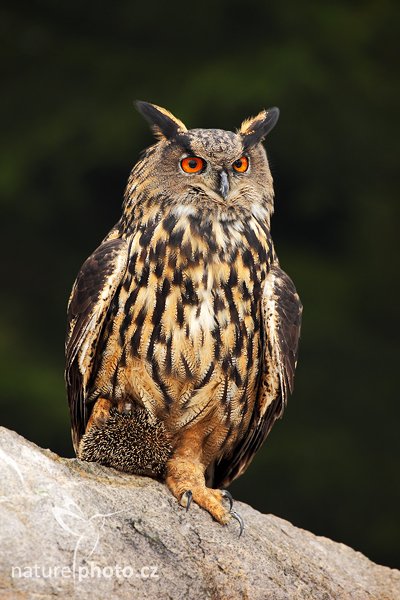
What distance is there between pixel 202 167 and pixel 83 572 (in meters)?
1.23

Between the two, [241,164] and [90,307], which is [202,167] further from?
[90,307]

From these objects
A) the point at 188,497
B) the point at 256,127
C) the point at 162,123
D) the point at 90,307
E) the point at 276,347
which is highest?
the point at 256,127

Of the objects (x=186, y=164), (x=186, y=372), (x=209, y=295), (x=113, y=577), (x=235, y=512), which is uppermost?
(x=186, y=164)

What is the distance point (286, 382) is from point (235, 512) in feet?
1.42

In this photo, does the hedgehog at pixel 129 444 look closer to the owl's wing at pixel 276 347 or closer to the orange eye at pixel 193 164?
the owl's wing at pixel 276 347

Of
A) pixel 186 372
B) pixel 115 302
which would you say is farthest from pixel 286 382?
pixel 115 302

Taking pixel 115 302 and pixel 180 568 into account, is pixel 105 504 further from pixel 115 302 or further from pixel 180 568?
pixel 115 302

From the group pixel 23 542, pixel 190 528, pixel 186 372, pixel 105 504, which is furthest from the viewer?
pixel 186 372

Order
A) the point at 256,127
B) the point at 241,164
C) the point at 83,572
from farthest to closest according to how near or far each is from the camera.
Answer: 1. the point at 256,127
2. the point at 241,164
3. the point at 83,572

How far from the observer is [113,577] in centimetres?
226

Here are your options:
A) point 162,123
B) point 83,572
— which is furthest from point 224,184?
point 83,572

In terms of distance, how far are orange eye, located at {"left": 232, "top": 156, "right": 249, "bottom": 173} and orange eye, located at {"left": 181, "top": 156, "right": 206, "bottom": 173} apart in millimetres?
99

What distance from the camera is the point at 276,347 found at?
2955mm

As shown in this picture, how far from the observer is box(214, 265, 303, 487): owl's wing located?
9.70 ft
